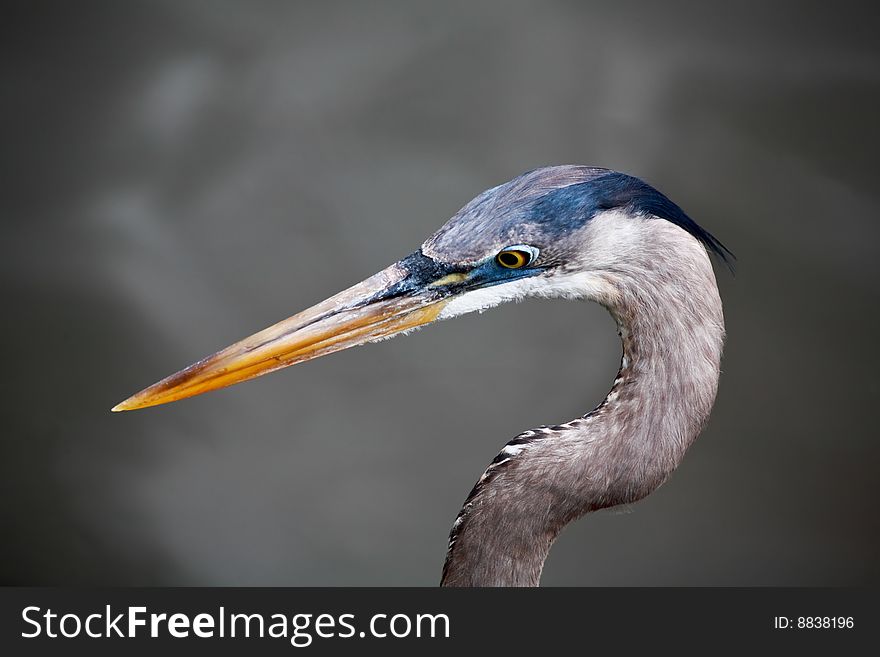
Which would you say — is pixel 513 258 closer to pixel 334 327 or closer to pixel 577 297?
pixel 577 297

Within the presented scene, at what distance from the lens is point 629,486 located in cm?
110

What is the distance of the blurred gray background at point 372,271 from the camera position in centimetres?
225

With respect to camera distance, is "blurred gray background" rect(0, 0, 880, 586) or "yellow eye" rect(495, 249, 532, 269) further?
"blurred gray background" rect(0, 0, 880, 586)

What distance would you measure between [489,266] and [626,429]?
0.26m

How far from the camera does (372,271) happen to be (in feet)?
8.02

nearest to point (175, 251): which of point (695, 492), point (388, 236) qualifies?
point (388, 236)

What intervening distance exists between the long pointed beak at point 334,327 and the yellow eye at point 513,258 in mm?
58

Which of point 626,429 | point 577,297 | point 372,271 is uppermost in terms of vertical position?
point 372,271

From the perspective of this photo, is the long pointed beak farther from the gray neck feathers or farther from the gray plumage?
the gray neck feathers

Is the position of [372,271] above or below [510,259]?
above

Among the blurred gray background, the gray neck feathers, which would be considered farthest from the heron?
the blurred gray background

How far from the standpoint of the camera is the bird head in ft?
3.49

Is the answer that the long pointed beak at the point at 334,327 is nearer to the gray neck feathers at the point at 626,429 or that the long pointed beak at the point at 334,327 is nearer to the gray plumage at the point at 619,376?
the gray plumage at the point at 619,376

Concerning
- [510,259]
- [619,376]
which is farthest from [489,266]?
[619,376]
